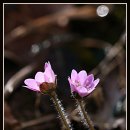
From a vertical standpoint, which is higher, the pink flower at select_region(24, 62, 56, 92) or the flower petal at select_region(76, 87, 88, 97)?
the pink flower at select_region(24, 62, 56, 92)

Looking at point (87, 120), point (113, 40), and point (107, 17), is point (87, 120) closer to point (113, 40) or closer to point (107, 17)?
point (113, 40)

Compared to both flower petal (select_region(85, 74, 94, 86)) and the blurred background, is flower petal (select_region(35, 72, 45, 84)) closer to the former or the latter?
flower petal (select_region(85, 74, 94, 86))

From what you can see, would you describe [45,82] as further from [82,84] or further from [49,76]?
[82,84]

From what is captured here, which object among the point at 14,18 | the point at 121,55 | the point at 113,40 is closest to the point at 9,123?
the point at 121,55

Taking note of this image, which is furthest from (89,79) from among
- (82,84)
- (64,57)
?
(64,57)

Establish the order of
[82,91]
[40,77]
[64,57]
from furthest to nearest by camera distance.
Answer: [64,57] < [40,77] < [82,91]

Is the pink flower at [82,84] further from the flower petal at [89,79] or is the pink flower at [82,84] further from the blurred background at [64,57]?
the blurred background at [64,57]

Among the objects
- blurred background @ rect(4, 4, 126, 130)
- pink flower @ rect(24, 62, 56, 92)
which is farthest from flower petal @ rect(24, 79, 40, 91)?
blurred background @ rect(4, 4, 126, 130)
